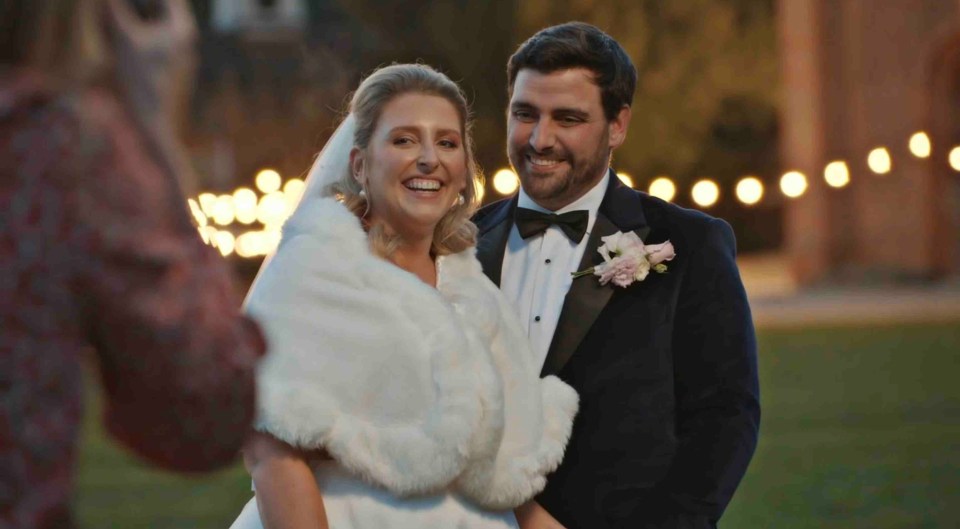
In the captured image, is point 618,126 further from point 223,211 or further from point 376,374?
point 223,211

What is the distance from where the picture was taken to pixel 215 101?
31.1 meters

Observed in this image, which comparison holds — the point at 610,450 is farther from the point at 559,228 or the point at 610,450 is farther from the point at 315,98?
the point at 315,98

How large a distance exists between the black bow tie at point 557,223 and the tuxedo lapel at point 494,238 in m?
0.07

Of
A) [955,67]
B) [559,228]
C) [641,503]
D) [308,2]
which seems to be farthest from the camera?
[308,2]

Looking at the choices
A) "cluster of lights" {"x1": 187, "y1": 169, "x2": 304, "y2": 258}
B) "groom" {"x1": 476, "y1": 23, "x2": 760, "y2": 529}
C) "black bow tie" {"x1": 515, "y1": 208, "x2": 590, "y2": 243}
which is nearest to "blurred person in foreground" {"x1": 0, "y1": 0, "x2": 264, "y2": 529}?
"groom" {"x1": 476, "y1": 23, "x2": 760, "y2": 529}

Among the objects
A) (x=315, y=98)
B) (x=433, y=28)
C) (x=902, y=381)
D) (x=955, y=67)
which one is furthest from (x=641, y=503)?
(x=433, y=28)

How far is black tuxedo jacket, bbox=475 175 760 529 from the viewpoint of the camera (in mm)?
3713

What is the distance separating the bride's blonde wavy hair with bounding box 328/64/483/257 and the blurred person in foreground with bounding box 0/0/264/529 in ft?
6.27

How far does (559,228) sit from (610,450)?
0.64m

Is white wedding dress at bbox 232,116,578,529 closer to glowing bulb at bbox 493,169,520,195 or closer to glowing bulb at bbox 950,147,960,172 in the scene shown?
glowing bulb at bbox 493,169,520,195

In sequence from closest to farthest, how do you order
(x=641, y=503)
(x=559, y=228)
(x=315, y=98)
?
1. (x=641, y=503)
2. (x=559, y=228)
3. (x=315, y=98)

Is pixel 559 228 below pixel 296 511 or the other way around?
the other way around

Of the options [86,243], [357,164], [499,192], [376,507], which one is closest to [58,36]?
[86,243]

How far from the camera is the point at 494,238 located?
4.12 metres
